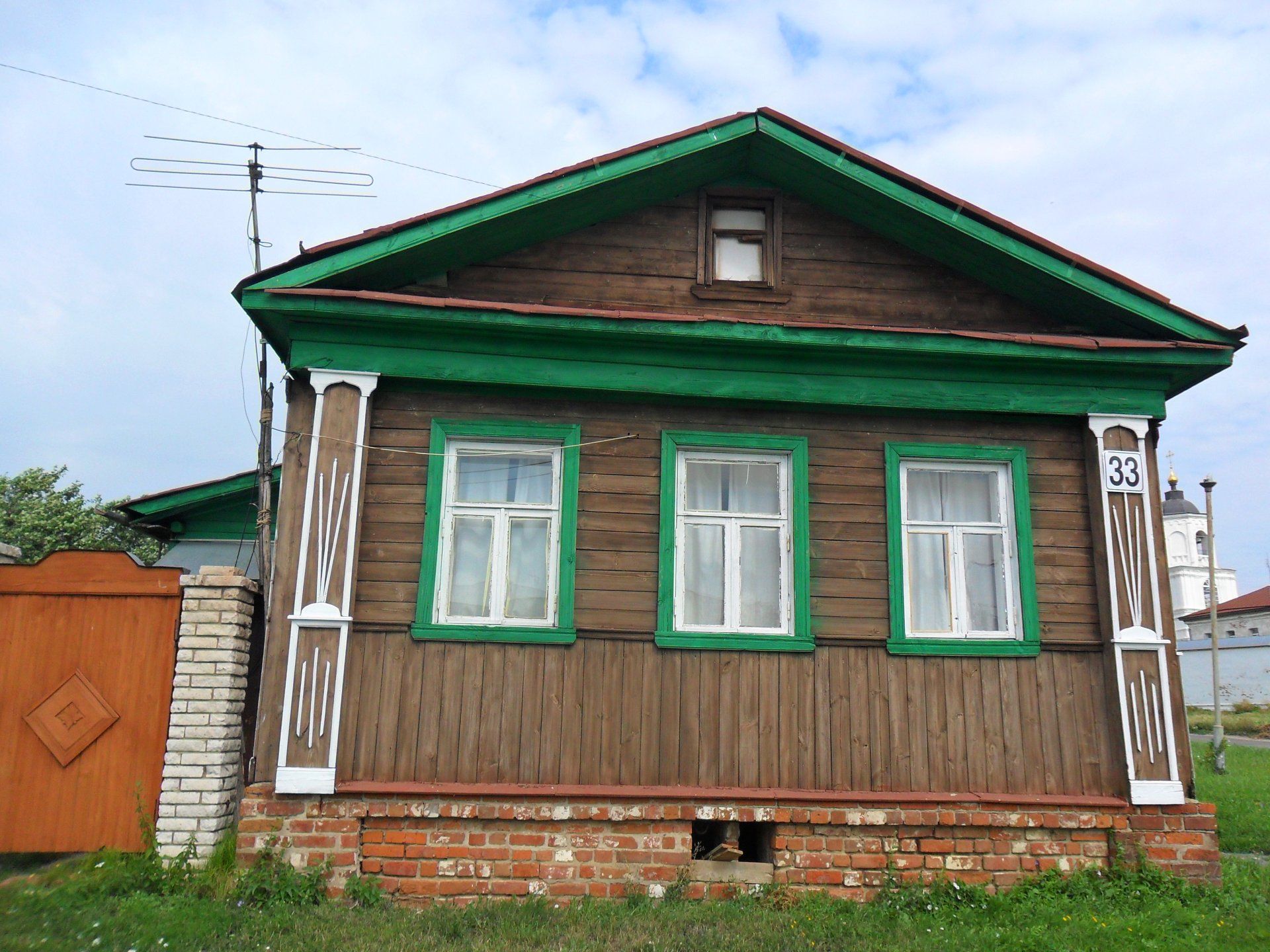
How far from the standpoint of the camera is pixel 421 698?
617 cm

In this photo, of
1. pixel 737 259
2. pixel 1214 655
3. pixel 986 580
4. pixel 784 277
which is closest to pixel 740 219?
pixel 737 259

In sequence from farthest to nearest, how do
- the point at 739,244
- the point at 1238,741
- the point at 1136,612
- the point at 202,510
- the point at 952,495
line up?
1. the point at 1238,741
2. the point at 202,510
3. the point at 739,244
4. the point at 952,495
5. the point at 1136,612

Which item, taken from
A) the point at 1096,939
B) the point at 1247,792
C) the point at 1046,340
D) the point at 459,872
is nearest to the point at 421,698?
the point at 459,872

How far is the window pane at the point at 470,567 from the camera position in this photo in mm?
6418

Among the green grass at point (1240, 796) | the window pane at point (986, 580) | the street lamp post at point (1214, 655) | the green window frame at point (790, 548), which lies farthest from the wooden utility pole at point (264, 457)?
the street lamp post at point (1214, 655)

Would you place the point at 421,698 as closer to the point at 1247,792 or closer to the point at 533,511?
the point at 533,511

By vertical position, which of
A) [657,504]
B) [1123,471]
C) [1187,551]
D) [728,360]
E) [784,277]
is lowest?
[657,504]

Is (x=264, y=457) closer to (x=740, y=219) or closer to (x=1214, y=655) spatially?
(x=740, y=219)

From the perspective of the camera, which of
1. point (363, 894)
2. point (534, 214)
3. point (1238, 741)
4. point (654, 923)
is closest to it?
point (654, 923)

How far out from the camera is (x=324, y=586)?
6.10 m

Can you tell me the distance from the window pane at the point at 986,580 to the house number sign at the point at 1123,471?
0.89 metres

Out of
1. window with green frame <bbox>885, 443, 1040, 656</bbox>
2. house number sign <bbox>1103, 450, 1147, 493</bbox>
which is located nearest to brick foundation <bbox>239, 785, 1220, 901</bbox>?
window with green frame <bbox>885, 443, 1040, 656</bbox>

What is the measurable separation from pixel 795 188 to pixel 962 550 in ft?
10.2

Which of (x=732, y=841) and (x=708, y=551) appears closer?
(x=732, y=841)
